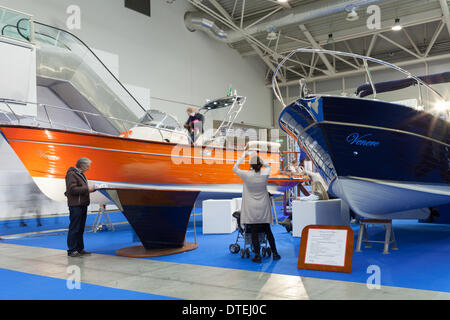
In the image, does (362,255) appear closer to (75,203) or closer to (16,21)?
(75,203)

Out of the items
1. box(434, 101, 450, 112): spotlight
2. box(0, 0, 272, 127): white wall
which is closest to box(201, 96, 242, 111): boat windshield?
box(0, 0, 272, 127): white wall

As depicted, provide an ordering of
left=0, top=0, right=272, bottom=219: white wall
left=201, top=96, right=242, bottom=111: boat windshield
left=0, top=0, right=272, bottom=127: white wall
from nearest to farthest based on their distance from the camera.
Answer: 1. left=201, top=96, right=242, bottom=111: boat windshield
2. left=0, top=0, right=272, bottom=219: white wall
3. left=0, top=0, right=272, bottom=127: white wall

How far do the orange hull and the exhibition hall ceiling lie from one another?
8.45m

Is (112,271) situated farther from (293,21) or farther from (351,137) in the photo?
(293,21)

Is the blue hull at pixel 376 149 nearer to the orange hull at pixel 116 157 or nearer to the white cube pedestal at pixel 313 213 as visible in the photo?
the white cube pedestal at pixel 313 213

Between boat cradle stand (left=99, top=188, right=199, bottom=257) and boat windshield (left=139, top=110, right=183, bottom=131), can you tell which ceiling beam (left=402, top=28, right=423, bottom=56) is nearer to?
boat windshield (left=139, top=110, right=183, bottom=131)

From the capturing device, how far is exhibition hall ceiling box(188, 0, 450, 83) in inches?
577

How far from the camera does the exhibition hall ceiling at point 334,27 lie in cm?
1466

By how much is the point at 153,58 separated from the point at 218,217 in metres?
9.61

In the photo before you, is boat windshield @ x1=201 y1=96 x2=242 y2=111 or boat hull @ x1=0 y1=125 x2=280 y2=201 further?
boat windshield @ x1=201 y1=96 x2=242 y2=111

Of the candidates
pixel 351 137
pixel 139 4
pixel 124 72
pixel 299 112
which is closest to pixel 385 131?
pixel 351 137

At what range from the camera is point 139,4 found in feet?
47.3

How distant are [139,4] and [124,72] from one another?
9.38ft
